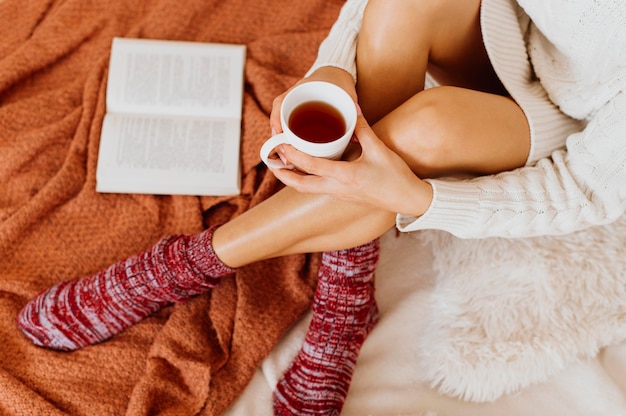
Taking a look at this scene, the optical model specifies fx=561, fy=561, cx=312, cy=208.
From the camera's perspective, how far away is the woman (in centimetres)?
69

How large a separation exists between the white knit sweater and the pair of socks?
7.2 inches

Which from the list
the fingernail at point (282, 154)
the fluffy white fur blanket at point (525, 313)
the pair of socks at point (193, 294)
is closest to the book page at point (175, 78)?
the pair of socks at point (193, 294)

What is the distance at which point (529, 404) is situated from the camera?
897 millimetres

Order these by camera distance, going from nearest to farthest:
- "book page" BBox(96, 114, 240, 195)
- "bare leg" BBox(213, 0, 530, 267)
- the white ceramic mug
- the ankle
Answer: the white ceramic mug < "bare leg" BBox(213, 0, 530, 267) < the ankle < "book page" BBox(96, 114, 240, 195)

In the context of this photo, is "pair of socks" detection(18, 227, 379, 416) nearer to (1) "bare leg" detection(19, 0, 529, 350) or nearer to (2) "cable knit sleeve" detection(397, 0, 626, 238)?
(1) "bare leg" detection(19, 0, 529, 350)

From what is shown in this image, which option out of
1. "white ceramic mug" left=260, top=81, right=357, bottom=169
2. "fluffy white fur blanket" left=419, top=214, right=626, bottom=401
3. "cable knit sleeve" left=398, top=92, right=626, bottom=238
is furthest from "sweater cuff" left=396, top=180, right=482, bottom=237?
"fluffy white fur blanket" left=419, top=214, right=626, bottom=401

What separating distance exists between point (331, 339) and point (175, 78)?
584mm

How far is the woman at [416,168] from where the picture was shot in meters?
0.69

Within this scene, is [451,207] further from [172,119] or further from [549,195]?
[172,119]

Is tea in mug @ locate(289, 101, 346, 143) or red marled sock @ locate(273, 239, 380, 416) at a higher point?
tea in mug @ locate(289, 101, 346, 143)

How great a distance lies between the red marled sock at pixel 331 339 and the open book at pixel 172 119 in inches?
11.0

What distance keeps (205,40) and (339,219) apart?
0.62 m

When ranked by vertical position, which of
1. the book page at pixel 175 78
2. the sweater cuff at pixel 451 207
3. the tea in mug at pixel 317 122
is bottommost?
the book page at pixel 175 78

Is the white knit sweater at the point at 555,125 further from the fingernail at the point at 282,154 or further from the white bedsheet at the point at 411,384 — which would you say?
the white bedsheet at the point at 411,384
